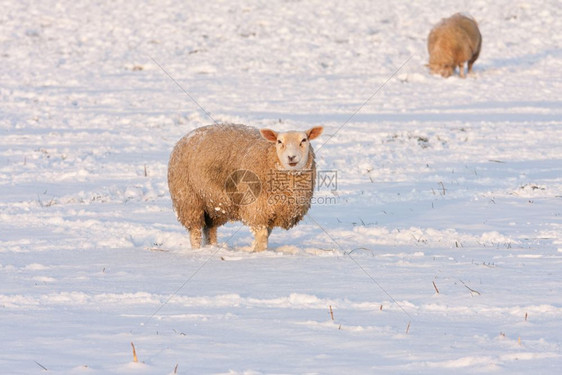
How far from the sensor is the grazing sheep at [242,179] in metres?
7.66

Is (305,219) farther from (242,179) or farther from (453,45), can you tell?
(453,45)

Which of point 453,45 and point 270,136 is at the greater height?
point 270,136

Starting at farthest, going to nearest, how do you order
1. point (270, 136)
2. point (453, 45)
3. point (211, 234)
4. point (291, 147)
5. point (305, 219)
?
1. point (453, 45)
2. point (305, 219)
3. point (211, 234)
4. point (270, 136)
5. point (291, 147)

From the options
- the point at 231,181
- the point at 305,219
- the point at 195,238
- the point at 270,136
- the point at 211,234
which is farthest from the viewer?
the point at 305,219

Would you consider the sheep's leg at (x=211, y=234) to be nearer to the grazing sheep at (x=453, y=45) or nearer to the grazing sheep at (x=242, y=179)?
the grazing sheep at (x=242, y=179)

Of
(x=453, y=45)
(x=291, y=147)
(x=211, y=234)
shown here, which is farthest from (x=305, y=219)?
(x=453, y=45)

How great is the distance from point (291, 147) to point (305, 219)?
84.0 inches

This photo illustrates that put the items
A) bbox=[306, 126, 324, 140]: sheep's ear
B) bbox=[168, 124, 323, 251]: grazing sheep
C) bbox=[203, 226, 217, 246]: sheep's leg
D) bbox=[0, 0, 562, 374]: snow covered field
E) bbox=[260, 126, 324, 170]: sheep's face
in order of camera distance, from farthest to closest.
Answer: bbox=[203, 226, 217, 246]: sheep's leg → bbox=[306, 126, 324, 140]: sheep's ear → bbox=[168, 124, 323, 251]: grazing sheep → bbox=[260, 126, 324, 170]: sheep's face → bbox=[0, 0, 562, 374]: snow covered field

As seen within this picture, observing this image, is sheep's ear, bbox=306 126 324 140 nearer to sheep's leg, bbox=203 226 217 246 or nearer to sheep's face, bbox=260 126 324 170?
sheep's face, bbox=260 126 324 170

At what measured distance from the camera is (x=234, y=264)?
7.04m

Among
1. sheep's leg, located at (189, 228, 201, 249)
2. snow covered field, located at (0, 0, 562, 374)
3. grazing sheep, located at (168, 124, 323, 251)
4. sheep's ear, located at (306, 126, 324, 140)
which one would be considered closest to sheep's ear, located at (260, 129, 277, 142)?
grazing sheep, located at (168, 124, 323, 251)

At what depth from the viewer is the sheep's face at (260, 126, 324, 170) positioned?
750 centimetres

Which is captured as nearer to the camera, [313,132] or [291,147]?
[291,147]

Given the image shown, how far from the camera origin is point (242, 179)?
7.78 m
